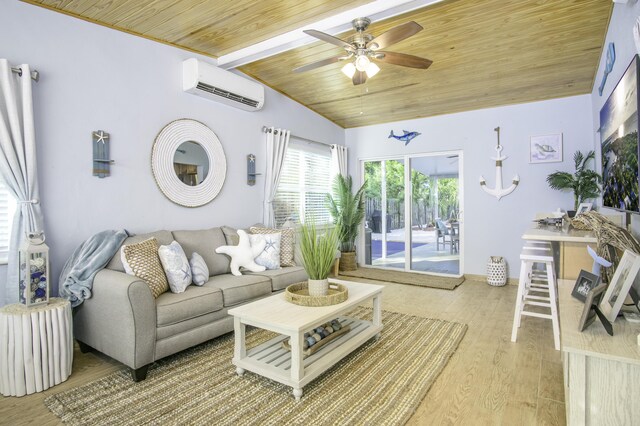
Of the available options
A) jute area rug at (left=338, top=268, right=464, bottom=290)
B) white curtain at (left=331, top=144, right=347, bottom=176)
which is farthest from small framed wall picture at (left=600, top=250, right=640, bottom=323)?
white curtain at (left=331, top=144, right=347, bottom=176)

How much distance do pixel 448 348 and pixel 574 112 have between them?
373 cm

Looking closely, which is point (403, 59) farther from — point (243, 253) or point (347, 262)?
point (347, 262)

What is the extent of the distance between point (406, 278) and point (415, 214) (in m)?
1.14

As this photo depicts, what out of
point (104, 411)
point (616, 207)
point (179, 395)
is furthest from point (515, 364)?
point (104, 411)

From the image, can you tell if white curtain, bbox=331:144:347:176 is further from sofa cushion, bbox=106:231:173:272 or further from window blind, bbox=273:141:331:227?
sofa cushion, bbox=106:231:173:272

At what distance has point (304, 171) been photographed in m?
5.53

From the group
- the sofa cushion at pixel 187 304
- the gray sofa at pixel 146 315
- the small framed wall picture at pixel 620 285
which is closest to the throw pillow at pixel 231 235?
the gray sofa at pixel 146 315

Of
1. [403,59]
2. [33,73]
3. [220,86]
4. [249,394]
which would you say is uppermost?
[220,86]

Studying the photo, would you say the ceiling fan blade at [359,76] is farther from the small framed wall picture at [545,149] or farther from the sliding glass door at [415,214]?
the small framed wall picture at [545,149]

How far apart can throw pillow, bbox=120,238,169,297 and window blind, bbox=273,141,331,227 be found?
2.27 metres

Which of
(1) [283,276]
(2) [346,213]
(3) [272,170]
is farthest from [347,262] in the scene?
(1) [283,276]

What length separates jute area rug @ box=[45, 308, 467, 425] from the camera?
196cm

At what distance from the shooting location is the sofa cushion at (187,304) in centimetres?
252

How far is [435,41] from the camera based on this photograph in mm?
3514
